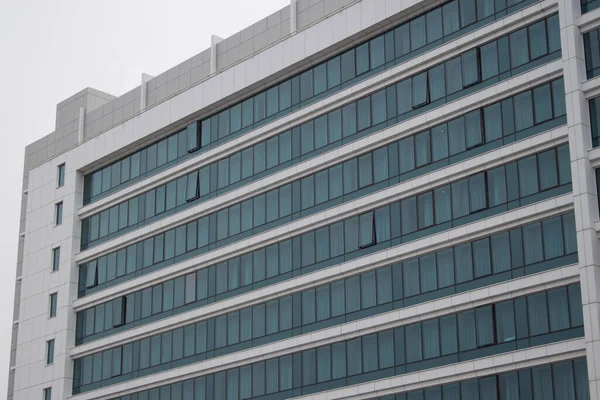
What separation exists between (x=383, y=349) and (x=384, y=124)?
39.0 feet

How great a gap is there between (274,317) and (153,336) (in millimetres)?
10565

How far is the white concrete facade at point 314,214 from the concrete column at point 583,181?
59 mm

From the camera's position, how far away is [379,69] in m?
60.6

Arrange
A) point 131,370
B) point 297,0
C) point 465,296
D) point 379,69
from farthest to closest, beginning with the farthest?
1. point 131,370
2. point 297,0
3. point 379,69
4. point 465,296


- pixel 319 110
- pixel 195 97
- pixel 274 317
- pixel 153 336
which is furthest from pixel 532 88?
pixel 153 336

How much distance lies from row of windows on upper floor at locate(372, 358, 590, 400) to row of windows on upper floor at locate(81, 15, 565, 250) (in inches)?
450

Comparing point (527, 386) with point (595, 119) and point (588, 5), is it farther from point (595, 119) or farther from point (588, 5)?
point (588, 5)

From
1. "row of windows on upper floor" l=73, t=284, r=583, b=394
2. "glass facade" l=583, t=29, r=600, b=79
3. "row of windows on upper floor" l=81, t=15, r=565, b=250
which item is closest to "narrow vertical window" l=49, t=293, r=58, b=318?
"row of windows on upper floor" l=81, t=15, r=565, b=250

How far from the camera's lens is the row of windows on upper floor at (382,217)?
51.9 meters

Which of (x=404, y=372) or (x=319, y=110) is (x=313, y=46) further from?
(x=404, y=372)

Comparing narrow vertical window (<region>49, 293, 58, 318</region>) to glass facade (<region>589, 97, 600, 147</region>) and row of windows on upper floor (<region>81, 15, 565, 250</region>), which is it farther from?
glass facade (<region>589, 97, 600, 147</region>)

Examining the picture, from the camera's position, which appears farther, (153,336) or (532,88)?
(153,336)

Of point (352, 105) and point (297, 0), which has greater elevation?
point (297, 0)

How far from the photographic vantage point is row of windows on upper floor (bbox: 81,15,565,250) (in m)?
53.4
